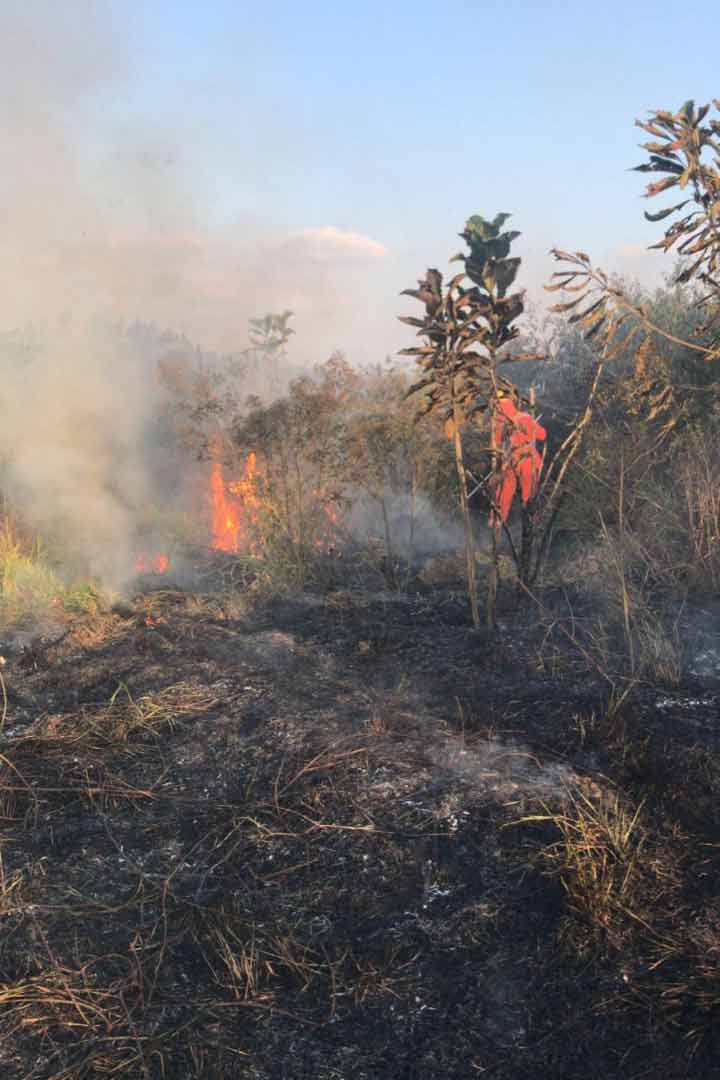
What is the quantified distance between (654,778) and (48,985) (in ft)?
8.68

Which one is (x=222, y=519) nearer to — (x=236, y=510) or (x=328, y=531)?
(x=236, y=510)

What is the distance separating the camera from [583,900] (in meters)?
2.88

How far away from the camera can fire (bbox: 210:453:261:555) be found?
26.1 feet

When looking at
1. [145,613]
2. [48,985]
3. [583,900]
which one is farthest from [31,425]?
[583,900]

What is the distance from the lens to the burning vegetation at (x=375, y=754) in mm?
2514

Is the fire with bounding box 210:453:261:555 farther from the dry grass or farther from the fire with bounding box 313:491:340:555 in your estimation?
the dry grass

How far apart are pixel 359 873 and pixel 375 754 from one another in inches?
34.7

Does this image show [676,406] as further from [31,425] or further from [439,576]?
[31,425]

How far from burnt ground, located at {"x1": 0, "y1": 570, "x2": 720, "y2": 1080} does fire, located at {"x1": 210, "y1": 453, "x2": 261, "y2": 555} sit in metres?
2.83

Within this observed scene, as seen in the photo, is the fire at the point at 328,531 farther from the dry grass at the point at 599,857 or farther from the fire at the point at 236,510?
the dry grass at the point at 599,857

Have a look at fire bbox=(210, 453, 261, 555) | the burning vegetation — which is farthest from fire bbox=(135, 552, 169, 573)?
fire bbox=(210, 453, 261, 555)

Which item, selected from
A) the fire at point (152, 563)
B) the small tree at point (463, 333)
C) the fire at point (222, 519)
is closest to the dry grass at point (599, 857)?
the small tree at point (463, 333)

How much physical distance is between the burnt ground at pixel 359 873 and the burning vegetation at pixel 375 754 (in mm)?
13

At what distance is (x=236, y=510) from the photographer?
27.5 feet
